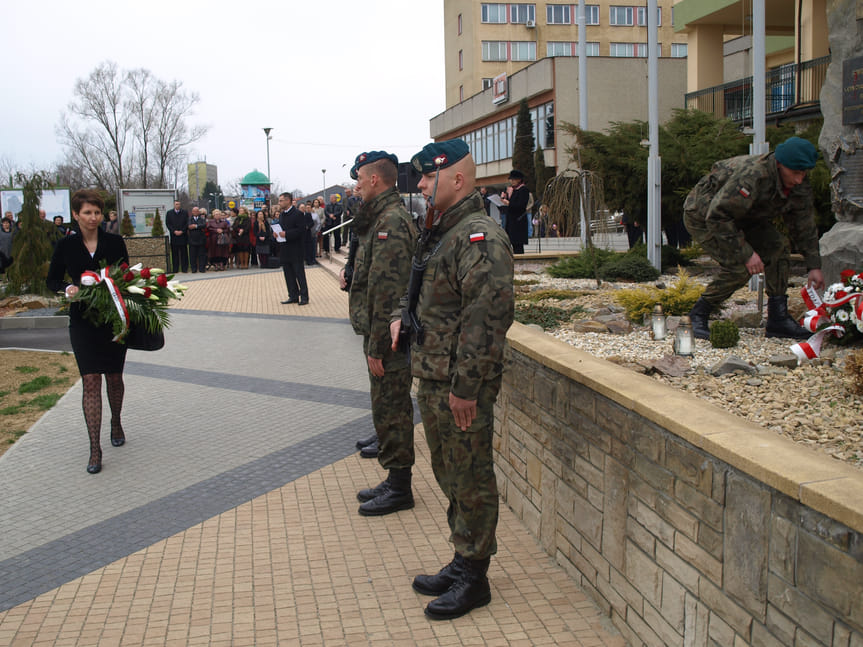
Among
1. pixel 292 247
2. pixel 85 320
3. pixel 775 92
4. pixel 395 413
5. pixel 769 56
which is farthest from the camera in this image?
pixel 769 56

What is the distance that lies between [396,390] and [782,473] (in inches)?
116

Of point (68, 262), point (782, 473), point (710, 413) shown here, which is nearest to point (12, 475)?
point (68, 262)

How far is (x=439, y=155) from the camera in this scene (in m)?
3.73

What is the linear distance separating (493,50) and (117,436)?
63727mm

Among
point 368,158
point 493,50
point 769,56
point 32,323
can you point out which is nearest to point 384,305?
point 368,158

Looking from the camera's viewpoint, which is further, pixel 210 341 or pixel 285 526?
pixel 210 341

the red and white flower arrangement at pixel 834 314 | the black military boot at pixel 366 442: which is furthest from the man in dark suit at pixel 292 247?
the red and white flower arrangement at pixel 834 314

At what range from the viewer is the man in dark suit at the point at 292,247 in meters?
15.0

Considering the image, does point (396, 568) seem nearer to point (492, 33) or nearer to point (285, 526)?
point (285, 526)

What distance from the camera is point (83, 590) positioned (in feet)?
13.4

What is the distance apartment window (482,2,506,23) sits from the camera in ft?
212

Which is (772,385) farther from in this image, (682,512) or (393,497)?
(393,497)

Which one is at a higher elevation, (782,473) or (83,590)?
(782,473)

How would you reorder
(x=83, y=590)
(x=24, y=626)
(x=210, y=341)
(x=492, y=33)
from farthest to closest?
(x=492, y=33)
(x=210, y=341)
(x=83, y=590)
(x=24, y=626)
